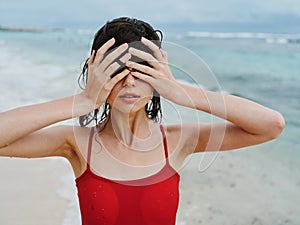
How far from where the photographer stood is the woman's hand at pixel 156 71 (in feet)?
5.43

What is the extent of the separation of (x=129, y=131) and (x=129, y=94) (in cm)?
31

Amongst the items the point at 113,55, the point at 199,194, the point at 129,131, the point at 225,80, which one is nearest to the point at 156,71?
the point at 113,55

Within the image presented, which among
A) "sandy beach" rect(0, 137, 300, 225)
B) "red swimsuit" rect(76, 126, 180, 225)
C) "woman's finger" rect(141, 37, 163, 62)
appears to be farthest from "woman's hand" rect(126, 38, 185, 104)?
A: "sandy beach" rect(0, 137, 300, 225)

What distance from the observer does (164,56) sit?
1.70 m

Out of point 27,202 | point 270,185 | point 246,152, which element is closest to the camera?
point 27,202

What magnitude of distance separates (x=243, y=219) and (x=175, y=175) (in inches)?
97.7

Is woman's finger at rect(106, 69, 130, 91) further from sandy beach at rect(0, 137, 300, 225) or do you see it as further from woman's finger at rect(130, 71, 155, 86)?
sandy beach at rect(0, 137, 300, 225)

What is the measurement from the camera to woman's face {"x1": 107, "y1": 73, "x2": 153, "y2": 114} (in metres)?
1.70

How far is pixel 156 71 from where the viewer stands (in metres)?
1.67

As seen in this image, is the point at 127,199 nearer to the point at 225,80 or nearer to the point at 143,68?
the point at 143,68

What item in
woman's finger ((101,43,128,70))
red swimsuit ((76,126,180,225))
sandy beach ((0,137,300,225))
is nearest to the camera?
woman's finger ((101,43,128,70))

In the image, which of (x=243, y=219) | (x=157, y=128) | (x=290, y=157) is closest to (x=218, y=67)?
(x=290, y=157)

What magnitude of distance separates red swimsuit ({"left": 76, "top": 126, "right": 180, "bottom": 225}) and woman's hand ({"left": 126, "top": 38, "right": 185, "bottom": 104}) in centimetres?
36

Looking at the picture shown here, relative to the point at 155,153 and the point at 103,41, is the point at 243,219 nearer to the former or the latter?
the point at 155,153
